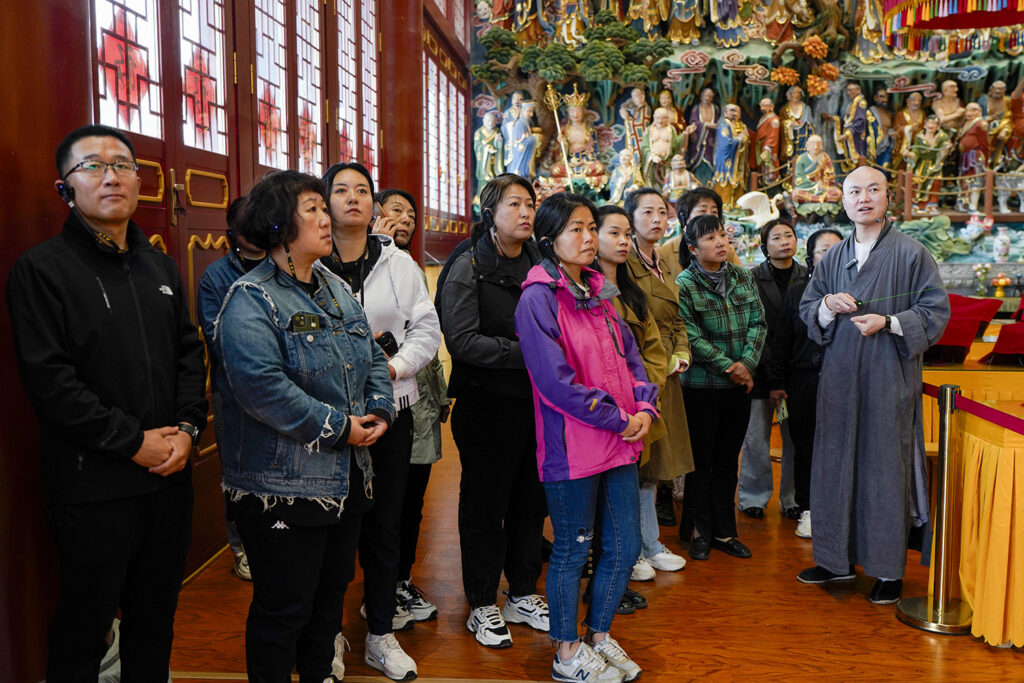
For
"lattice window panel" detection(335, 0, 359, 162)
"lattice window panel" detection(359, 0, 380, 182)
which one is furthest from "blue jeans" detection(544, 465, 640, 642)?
"lattice window panel" detection(359, 0, 380, 182)

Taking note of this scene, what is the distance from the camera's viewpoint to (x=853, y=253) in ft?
10.1

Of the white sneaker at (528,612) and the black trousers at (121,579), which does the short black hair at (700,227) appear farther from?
the black trousers at (121,579)

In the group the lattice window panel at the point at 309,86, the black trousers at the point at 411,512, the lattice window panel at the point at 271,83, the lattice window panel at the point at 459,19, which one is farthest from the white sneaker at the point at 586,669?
the lattice window panel at the point at 459,19

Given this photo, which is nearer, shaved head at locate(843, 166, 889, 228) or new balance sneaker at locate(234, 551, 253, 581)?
shaved head at locate(843, 166, 889, 228)

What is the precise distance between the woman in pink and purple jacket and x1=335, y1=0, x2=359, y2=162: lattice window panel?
3757 millimetres

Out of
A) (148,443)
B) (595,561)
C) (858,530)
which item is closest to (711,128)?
(858,530)

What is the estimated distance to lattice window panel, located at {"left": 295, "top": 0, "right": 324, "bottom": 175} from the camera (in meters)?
4.94

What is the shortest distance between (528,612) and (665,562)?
2.49 ft

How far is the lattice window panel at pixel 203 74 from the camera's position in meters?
3.48

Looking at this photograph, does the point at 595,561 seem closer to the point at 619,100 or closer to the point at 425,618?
the point at 425,618

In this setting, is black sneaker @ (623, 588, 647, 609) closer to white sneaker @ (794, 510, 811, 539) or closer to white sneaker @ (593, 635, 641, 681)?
white sneaker @ (593, 635, 641, 681)

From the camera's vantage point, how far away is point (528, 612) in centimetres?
281

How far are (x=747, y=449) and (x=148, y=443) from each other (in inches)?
115

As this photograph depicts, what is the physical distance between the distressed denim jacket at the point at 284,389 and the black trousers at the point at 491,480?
0.71m
